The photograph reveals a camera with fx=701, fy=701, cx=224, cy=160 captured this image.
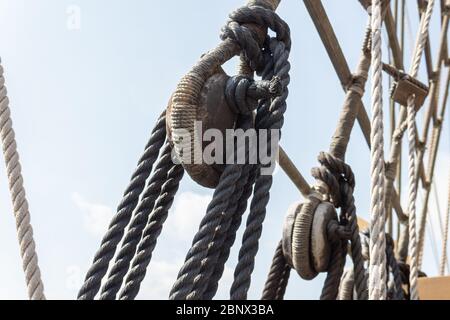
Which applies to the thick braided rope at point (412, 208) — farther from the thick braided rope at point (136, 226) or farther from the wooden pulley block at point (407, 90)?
the thick braided rope at point (136, 226)

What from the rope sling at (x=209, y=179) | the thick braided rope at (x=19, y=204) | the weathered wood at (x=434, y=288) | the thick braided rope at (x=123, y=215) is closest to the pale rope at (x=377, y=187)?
the rope sling at (x=209, y=179)

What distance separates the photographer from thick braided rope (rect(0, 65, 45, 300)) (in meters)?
0.77

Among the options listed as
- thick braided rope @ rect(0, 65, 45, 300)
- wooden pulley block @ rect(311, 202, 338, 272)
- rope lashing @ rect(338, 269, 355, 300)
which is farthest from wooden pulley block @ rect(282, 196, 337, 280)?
thick braided rope @ rect(0, 65, 45, 300)

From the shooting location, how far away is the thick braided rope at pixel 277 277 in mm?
1524

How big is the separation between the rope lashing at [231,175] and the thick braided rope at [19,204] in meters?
0.15

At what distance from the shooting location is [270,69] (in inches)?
35.3

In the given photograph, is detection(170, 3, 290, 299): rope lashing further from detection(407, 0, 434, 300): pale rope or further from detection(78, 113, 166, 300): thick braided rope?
detection(407, 0, 434, 300): pale rope

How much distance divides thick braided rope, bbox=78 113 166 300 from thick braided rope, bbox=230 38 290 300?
14cm

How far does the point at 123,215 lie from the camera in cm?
87

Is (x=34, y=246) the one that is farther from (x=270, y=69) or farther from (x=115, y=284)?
(x=270, y=69)

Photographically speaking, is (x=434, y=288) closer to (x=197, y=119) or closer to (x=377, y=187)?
(x=377, y=187)

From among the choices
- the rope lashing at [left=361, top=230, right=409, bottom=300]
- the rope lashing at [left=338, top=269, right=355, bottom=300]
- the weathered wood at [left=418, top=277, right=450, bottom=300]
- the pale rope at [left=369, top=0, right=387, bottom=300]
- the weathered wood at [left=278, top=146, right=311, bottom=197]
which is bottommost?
the weathered wood at [left=418, top=277, right=450, bottom=300]

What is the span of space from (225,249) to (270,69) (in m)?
0.24
